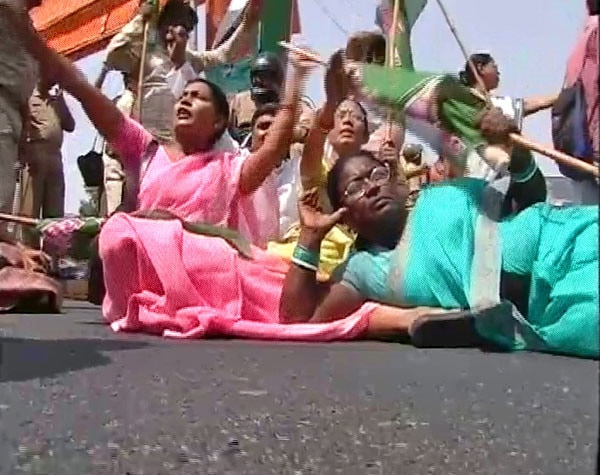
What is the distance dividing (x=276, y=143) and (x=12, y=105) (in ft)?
2.22

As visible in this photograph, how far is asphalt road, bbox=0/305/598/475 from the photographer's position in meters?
0.93

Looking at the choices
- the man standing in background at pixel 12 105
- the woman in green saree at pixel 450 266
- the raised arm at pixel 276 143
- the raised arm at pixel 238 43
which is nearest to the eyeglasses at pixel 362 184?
the woman in green saree at pixel 450 266

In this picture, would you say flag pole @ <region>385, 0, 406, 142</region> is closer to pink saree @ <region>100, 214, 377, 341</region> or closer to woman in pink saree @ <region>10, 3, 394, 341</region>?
woman in pink saree @ <region>10, 3, 394, 341</region>

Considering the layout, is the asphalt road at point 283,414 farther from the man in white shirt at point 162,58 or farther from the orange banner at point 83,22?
the orange banner at point 83,22

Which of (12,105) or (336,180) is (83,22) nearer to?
(12,105)

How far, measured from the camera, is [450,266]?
197 centimetres

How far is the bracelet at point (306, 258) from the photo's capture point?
202 cm

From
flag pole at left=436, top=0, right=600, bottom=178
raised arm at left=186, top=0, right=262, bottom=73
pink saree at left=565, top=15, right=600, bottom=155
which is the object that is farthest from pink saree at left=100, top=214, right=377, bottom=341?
raised arm at left=186, top=0, right=262, bottom=73

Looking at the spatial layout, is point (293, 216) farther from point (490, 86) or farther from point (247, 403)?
point (247, 403)

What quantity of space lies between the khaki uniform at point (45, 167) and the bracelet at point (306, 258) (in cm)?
164

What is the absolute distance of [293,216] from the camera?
275 cm

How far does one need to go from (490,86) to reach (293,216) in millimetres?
1003

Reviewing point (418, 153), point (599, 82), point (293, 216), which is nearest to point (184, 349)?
point (418, 153)

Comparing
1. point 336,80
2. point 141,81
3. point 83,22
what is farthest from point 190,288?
point 83,22
